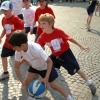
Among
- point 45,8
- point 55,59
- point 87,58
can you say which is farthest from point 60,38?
point 87,58

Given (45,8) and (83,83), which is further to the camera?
(45,8)

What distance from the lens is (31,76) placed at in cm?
331

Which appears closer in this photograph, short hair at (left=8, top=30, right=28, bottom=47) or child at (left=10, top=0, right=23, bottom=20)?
short hair at (left=8, top=30, right=28, bottom=47)

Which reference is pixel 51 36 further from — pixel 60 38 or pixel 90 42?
pixel 90 42

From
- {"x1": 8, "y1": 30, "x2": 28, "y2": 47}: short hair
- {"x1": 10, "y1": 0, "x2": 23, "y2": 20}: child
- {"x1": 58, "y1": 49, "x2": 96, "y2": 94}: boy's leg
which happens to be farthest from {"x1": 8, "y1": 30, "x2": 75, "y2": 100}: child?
{"x1": 10, "y1": 0, "x2": 23, "y2": 20}: child

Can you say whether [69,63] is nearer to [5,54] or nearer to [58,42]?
[58,42]

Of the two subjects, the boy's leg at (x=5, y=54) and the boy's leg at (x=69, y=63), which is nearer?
the boy's leg at (x=69, y=63)

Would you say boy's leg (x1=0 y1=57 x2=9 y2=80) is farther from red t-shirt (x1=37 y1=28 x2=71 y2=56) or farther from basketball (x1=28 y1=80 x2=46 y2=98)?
basketball (x1=28 y1=80 x2=46 y2=98)

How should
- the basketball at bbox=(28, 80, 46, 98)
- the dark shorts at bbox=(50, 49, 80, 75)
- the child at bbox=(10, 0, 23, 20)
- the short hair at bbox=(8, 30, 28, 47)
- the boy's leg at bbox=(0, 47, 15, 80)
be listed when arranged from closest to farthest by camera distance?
1. the short hair at bbox=(8, 30, 28, 47)
2. the basketball at bbox=(28, 80, 46, 98)
3. the dark shorts at bbox=(50, 49, 80, 75)
4. the boy's leg at bbox=(0, 47, 15, 80)
5. the child at bbox=(10, 0, 23, 20)

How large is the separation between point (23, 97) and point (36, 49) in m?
1.12

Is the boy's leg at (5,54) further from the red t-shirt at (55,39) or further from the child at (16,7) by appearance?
the child at (16,7)

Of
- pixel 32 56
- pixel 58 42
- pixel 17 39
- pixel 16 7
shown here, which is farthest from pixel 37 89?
pixel 16 7

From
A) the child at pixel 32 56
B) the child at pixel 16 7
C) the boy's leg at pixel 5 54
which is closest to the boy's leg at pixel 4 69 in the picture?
the boy's leg at pixel 5 54

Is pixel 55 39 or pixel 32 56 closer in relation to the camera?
pixel 32 56
